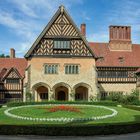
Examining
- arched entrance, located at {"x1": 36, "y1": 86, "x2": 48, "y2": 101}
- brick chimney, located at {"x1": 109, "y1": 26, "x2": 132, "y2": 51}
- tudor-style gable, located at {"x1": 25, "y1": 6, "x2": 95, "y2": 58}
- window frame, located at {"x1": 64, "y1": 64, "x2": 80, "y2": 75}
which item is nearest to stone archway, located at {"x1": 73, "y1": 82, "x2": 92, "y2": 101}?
window frame, located at {"x1": 64, "y1": 64, "x2": 80, "y2": 75}

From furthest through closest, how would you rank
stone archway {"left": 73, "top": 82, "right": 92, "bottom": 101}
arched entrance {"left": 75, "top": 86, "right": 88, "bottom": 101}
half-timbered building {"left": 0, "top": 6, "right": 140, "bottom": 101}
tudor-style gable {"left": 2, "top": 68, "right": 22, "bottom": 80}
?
tudor-style gable {"left": 2, "top": 68, "right": 22, "bottom": 80}
arched entrance {"left": 75, "top": 86, "right": 88, "bottom": 101}
stone archway {"left": 73, "top": 82, "right": 92, "bottom": 101}
half-timbered building {"left": 0, "top": 6, "right": 140, "bottom": 101}

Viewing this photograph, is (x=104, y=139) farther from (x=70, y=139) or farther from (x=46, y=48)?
(x=46, y=48)

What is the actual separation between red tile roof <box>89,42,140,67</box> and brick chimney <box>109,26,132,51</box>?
0.89 meters

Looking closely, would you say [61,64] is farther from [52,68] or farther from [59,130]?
[59,130]

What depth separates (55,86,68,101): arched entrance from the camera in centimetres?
4684

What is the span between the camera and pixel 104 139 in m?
18.8

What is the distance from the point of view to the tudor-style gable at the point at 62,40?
145ft

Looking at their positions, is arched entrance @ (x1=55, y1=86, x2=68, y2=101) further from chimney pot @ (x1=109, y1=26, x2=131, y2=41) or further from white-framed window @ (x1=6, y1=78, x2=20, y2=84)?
chimney pot @ (x1=109, y1=26, x2=131, y2=41)

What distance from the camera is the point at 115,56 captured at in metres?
51.2

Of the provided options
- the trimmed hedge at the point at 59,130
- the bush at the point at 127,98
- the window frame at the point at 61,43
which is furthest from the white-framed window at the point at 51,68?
the trimmed hedge at the point at 59,130

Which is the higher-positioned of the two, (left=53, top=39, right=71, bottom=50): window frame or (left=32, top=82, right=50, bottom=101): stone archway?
(left=53, top=39, right=71, bottom=50): window frame

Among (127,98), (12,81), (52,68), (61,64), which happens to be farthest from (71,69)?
(12,81)

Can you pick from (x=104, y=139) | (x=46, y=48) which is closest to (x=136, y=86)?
(x=46, y=48)

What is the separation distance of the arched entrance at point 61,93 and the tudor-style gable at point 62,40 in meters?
5.21
